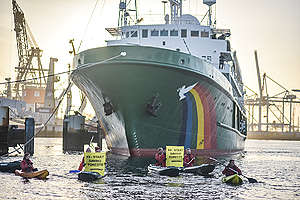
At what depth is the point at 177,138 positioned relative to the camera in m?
25.5

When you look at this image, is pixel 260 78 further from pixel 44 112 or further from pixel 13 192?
pixel 13 192

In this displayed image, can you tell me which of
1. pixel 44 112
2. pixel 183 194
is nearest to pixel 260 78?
pixel 44 112

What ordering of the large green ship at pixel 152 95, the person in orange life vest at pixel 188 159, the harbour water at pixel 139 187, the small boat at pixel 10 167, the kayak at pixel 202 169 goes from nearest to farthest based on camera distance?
1. the harbour water at pixel 139 187
2. the kayak at pixel 202 169
3. the small boat at pixel 10 167
4. the person in orange life vest at pixel 188 159
5. the large green ship at pixel 152 95

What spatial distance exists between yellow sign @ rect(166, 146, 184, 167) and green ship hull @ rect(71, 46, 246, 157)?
342 centimetres

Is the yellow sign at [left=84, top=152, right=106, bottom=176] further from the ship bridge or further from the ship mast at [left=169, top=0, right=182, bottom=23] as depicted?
the ship mast at [left=169, top=0, right=182, bottom=23]

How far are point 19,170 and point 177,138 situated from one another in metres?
8.50

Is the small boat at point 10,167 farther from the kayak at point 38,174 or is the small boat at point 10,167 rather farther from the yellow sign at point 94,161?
Answer: the yellow sign at point 94,161

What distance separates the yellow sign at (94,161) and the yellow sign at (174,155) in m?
3.40

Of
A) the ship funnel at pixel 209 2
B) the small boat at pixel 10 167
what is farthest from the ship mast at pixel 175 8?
the small boat at pixel 10 167

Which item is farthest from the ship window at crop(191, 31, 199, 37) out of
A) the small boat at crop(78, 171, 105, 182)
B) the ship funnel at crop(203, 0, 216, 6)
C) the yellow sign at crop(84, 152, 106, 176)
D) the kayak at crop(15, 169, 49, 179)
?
the kayak at crop(15, 169, 49, 179)

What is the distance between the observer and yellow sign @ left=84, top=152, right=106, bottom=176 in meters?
18.8

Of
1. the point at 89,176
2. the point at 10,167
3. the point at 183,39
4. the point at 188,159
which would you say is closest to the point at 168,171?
the point at 188,159

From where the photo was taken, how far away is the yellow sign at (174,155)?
69.4 feet

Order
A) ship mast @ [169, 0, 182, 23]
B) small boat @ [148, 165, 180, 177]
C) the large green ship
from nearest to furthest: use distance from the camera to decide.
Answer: small boat @ [148, 165, 180, 177]
the large green ship
ship mast @ [169, 0, 182, 23]
